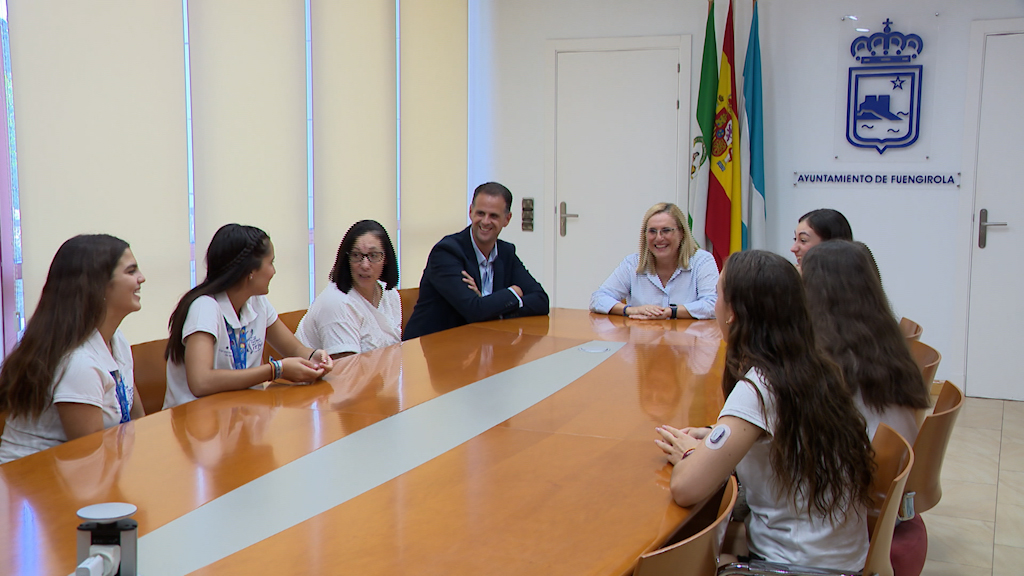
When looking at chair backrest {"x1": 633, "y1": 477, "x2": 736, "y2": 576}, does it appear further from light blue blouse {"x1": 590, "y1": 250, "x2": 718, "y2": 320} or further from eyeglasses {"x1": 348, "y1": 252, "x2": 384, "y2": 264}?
light blue blouse {"x1": 590, "y1": 250, "x2": 718, "y2": 320}

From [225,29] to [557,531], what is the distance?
11.9 ft

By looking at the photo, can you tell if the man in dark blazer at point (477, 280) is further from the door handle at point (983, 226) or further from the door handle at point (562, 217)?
the door handle at point (983, 226)

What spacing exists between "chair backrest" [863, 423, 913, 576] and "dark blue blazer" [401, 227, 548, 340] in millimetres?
2079

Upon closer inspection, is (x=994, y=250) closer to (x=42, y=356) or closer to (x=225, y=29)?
(x=225, y=29)

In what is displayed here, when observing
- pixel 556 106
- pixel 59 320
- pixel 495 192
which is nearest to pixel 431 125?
pixel 556 106

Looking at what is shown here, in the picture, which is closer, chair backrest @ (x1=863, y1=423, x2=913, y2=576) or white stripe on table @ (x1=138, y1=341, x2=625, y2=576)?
white stripe on table @ (x1=138, y1=341, x2=625, y2=576)

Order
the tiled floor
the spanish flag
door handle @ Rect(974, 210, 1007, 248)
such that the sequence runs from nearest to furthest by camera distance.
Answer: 1. the tiled floor
2. door handle @ Rect(974, 210, 1007, 248)
3. the spanish flag

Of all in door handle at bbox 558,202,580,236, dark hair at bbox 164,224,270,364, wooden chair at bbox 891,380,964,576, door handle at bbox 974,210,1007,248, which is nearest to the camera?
wooden chair at bbox 891,380,964,576

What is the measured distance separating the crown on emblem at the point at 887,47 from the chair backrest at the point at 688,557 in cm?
490

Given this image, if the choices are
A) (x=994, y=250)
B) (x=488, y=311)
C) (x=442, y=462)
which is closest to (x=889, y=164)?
Answer: (x=994, y=250)

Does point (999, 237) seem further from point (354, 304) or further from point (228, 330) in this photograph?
point (228, 330)

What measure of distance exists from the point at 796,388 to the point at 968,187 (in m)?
4.48

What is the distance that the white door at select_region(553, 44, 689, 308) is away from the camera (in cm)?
600

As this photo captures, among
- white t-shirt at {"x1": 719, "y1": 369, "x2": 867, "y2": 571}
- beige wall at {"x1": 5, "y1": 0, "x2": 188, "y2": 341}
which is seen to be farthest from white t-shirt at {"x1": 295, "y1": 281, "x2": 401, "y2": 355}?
white t-shirt at {"x1": 719, "y1": 369, "x2": 867, "y2": 571}
